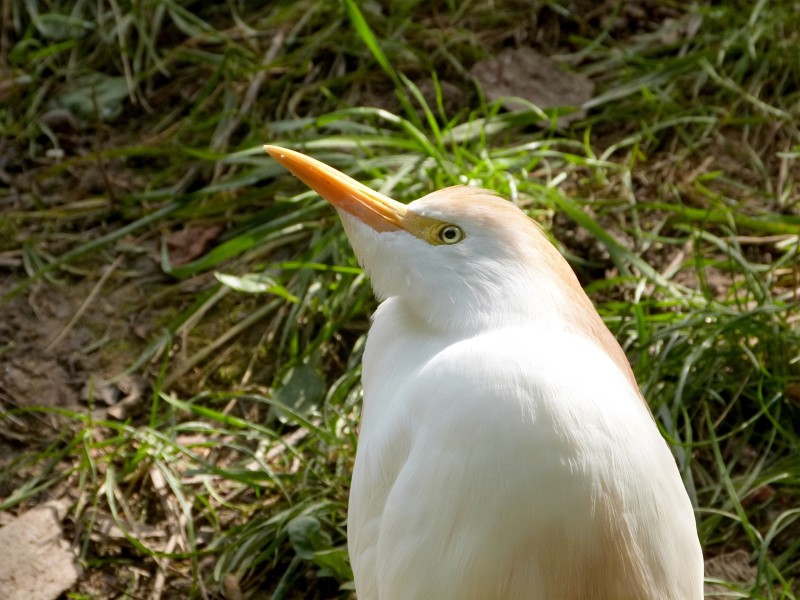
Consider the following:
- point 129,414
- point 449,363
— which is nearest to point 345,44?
point 129,414

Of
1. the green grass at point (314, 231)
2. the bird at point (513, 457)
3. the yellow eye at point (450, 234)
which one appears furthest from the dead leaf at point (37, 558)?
the yellow eye at point (450, 234)

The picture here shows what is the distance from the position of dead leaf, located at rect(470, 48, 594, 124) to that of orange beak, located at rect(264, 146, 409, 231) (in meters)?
1.66

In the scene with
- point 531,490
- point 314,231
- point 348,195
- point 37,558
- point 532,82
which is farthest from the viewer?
point 532,82

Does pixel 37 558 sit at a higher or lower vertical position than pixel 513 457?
lower

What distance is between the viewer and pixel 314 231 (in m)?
3.49

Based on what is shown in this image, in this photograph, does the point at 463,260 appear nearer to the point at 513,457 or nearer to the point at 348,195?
the point at 348,195

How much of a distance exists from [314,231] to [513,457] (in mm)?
1835

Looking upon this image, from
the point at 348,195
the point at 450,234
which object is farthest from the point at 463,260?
the point at 348,195

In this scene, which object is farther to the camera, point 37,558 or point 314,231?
point 314,231

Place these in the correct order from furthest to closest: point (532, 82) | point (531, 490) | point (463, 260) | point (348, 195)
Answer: point (532, 82), point (348, 195), point (463, 260), point (531, 490)

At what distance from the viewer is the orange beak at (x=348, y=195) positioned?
2.21 m

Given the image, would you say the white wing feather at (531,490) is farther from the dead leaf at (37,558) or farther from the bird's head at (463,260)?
the dead leaf at (37,558)

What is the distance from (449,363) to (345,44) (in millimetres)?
2463

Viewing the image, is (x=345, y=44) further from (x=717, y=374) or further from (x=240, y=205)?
(x=717, y=374)
